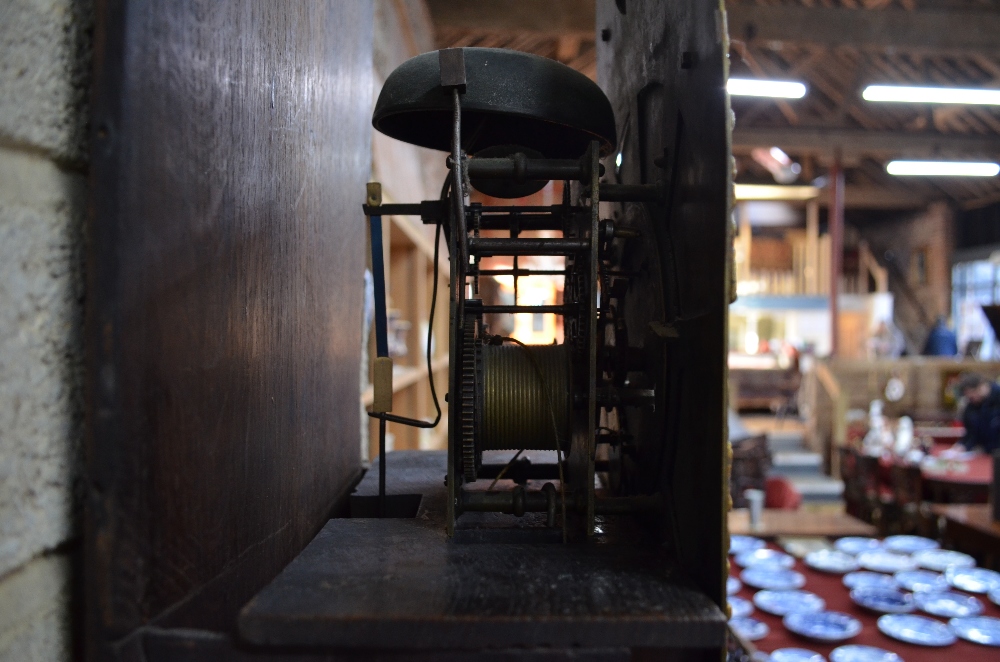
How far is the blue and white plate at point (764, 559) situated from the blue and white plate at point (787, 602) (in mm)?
379

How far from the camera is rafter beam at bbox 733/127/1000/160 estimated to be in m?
11.4

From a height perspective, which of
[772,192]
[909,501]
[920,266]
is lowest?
[909,501]

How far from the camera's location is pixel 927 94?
6.73 meters

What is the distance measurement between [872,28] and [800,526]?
227 inches

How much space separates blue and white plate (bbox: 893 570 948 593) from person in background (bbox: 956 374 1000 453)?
4.69m

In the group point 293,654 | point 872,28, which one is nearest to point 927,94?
point 872,28

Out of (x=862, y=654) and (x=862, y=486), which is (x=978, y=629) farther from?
(x=862, y=486)

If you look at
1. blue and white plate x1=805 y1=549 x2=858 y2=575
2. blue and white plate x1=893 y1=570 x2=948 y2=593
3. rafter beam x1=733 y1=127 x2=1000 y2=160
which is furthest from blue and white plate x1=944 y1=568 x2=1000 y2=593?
rafter beam x1=733 y1=127 x2=1000 y2=160

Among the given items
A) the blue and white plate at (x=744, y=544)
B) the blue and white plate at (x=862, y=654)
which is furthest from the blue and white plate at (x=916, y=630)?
the blue and white plate at (x=744, y=544)

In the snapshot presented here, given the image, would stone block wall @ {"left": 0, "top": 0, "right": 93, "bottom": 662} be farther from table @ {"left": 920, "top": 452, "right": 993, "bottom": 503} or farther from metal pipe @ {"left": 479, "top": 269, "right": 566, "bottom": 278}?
table @ {"left": 920, "top": 452, "right": 993, "bottom": 503}

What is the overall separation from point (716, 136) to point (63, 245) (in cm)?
90

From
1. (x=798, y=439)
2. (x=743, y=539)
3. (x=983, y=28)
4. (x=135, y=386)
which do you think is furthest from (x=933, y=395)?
(x=135, y=386)

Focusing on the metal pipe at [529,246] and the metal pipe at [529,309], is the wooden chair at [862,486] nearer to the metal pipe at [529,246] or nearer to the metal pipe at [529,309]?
the metal pipe at [529,309]

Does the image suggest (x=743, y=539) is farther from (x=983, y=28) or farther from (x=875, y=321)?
(x=875, y=321)
